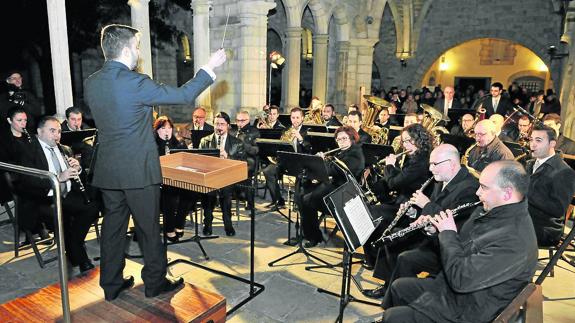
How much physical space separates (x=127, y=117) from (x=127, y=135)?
4.6 inches

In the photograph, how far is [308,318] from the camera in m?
3.48

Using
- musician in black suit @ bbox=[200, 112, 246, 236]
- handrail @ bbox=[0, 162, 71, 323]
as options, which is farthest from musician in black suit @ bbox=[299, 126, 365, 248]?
handrail @ bbox=[0, 162, 71, 323]

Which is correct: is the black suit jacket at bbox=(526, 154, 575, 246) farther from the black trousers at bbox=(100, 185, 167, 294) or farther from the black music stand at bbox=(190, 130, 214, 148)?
the black music stand at bbox=(190, 130, 214, 148)

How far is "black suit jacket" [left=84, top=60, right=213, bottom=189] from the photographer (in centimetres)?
245

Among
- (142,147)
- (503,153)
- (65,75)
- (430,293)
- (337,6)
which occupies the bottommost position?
(430,293)

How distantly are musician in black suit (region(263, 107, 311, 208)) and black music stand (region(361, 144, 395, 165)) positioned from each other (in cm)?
99

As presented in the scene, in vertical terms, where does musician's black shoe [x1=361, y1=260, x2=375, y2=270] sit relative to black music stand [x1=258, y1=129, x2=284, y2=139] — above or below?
below

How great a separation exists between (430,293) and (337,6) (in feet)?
35.4

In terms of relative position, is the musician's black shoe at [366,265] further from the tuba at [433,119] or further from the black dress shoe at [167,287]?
the tuba at [433,119]

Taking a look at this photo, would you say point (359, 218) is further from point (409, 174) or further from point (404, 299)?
point (409, 174)

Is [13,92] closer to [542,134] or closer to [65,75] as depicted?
[65,75]

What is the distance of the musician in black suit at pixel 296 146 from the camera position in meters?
6.09

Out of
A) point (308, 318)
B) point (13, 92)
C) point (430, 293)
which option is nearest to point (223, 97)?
point (13, 92)

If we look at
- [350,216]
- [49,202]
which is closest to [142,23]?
[49,202]
